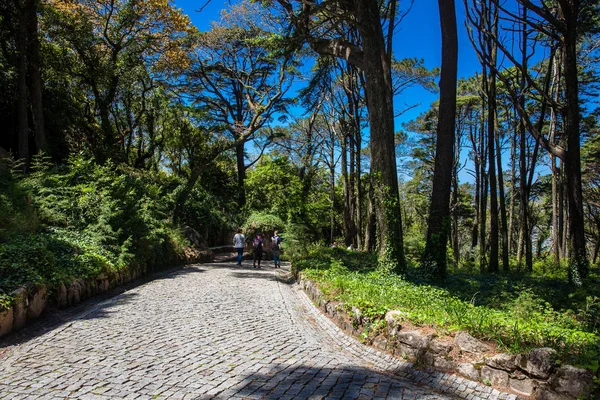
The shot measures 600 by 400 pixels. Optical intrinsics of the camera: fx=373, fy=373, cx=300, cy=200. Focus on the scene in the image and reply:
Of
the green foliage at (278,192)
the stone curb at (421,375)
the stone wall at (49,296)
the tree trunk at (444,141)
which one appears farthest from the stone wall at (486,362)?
the green foliage at (278,192)

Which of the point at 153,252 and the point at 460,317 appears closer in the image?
the point at 460,317

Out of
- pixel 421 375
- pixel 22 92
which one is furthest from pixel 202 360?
pixel 22 92

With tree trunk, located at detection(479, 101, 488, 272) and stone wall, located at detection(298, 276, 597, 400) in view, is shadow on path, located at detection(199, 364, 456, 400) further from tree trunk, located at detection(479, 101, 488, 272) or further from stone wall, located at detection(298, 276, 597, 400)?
tree trunk, located at detection(479, 101, 488, 272)

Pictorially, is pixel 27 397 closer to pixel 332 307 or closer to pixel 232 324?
pixel 232 324

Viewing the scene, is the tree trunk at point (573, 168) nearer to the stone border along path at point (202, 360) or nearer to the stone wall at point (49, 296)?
the stone border along path at point (202, 360)

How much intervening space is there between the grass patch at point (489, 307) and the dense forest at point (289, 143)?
0.08 m

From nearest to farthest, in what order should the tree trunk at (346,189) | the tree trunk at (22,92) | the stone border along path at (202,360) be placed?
the stone border along path at (202,360) < the tree trunk at (22,92) < the tree trunk at (346,189)

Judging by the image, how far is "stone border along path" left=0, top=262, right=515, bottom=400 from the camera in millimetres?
3910

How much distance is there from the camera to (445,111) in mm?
10070

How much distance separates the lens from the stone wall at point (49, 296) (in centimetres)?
568

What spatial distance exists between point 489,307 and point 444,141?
4.82 metres

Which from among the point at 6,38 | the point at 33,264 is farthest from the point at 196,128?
the point at 33,264

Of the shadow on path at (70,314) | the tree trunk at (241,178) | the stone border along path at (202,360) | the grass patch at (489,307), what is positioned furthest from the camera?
the tree trunk at (241,178)

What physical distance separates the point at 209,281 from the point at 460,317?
815 centimetres
